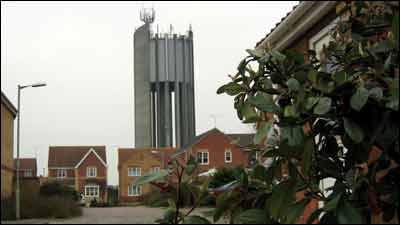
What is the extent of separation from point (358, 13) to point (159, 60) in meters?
8.17

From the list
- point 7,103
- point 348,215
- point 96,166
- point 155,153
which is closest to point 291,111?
point 348,215

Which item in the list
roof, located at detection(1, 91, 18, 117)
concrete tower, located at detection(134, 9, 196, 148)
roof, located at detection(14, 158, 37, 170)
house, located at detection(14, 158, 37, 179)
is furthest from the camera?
roof, located at detection(1, 91, 18, 117)

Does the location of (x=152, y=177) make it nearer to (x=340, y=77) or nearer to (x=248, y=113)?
(x=248, y=113)

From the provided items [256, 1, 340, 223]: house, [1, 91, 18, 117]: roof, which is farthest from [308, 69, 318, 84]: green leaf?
[1, 91, 18, 117]: roof

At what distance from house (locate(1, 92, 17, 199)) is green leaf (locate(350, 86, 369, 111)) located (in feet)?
136

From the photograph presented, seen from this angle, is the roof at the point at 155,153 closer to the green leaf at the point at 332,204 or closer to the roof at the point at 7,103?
the green leaf at the point at 332,204

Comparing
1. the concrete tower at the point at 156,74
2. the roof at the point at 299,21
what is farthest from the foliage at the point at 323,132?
the roof at the point at 299,21

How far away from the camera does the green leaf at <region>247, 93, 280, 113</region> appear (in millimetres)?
1419

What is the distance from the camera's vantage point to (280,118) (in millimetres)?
1380

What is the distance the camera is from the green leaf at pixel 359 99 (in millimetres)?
1301

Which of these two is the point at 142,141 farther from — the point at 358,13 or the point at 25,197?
the point at 25,197

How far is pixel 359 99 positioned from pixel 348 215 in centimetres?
25

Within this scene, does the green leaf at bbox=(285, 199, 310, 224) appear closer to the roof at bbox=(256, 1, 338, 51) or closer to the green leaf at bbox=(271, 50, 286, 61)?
the green leaf at bbox=(271, 50, 286, 61)

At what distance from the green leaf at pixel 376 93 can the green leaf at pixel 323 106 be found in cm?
9
